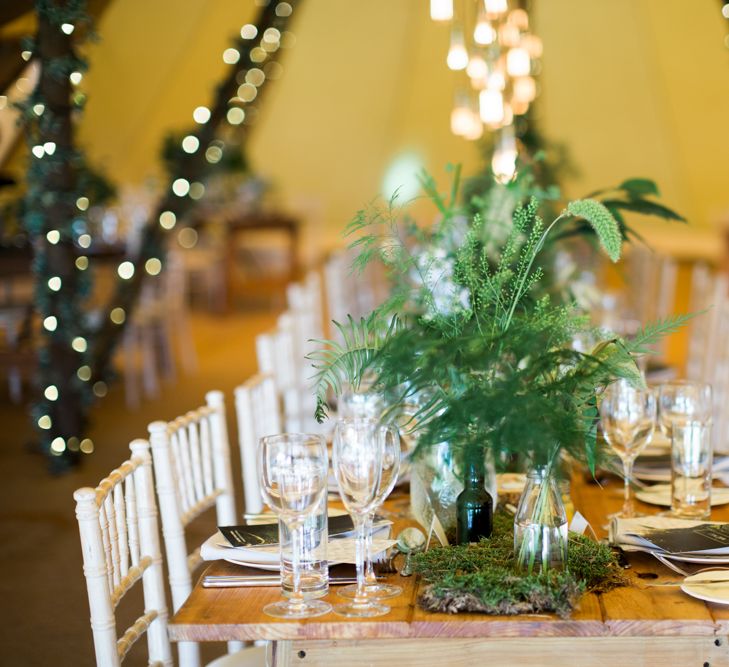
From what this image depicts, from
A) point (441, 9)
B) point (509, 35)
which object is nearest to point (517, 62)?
point (509, 35)

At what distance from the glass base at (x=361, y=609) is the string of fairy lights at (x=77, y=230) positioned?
3.74 metres

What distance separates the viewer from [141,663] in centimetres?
317

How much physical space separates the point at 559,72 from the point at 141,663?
1106 cm

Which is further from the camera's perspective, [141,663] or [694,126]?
[694,126]

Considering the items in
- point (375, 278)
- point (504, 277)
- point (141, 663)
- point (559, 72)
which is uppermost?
point (559, 72)

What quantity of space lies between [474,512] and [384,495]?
9.9 inches

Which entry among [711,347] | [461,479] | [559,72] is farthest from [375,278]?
[461,479]

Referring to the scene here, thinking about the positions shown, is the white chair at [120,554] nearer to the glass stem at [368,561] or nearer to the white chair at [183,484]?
the white chair at [183,484]

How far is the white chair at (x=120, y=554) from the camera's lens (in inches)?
66.8

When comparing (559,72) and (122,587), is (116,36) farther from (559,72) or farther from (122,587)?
(122,587)

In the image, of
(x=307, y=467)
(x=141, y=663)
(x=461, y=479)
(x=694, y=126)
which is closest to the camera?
(x=307, y=467)

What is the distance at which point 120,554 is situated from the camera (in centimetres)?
184

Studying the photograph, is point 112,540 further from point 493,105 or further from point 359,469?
point 493,105

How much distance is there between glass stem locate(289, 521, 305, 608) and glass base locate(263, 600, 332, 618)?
0.01m
